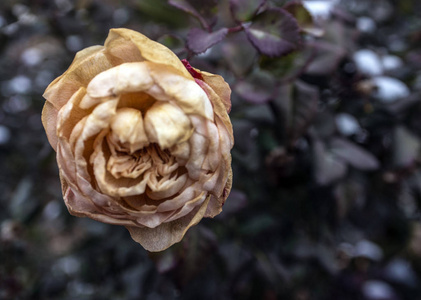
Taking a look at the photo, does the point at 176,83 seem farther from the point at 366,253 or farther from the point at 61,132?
the point at 366,253

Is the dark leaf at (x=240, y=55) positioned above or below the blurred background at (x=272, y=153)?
above

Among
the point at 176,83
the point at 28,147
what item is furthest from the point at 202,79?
the point at 28,147

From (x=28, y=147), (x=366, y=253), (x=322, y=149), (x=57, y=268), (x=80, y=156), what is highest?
(x=80, y=156)

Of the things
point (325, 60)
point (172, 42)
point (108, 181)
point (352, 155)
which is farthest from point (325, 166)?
point (108, 181)

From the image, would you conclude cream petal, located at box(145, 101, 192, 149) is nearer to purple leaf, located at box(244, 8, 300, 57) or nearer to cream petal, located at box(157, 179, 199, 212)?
cream petal, located at box(157, 179, 199, 212)

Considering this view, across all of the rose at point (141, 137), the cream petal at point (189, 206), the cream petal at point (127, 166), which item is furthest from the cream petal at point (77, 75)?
the cream petal at point (189, 206)

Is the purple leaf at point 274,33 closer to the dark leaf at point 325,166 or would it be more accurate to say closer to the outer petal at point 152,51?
the outer petal at point 152,51

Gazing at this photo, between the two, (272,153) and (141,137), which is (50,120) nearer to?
(141,137)
